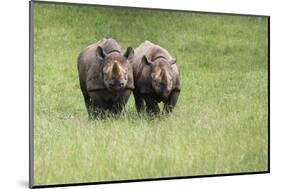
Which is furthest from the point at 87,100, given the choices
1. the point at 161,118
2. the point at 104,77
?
the point at 161,118

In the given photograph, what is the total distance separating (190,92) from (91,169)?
132cm

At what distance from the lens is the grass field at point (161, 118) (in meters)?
5.91

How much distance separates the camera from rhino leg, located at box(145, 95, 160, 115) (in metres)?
6.38

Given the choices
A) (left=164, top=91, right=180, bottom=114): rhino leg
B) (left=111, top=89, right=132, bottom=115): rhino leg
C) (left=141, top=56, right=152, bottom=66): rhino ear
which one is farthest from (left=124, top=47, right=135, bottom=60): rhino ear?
(left=164, top=91, right=180, bottom=114): rhino leg

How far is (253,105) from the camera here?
6.91 metres

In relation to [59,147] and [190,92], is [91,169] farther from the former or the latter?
[190,92]

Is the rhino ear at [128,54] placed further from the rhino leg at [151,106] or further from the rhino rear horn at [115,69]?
the rhino leg at [151,106]

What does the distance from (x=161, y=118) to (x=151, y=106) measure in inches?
6.4

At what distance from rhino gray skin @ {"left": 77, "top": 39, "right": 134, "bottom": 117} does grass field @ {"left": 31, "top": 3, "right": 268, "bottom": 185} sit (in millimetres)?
76

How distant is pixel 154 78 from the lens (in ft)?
21.0

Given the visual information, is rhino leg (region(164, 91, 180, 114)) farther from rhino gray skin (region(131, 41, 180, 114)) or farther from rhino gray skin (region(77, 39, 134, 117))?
rhino gray skin (region(77, 39, 134, 117))

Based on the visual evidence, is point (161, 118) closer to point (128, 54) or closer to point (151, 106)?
point (151, 106)

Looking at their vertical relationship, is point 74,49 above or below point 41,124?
above
